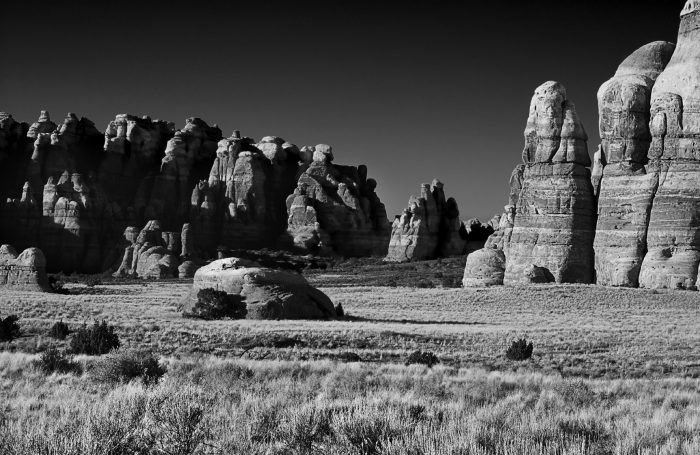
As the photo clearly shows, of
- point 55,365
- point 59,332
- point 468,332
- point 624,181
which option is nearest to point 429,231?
point 624,181

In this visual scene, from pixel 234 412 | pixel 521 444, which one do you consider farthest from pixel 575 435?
pixel 234 412

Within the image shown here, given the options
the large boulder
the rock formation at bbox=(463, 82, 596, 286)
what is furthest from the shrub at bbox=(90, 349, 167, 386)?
the rock formation at bbox=(463, 82, 596, 286)

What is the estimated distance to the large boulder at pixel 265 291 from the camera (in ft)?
86.7

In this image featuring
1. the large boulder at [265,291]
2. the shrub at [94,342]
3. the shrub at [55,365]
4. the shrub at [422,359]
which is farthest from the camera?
the large boulder at [265,291]

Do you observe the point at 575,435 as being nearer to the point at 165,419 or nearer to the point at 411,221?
the point at 165,419

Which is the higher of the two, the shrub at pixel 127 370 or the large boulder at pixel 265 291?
the large boulder at pixel 265 291

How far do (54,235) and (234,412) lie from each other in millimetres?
74303

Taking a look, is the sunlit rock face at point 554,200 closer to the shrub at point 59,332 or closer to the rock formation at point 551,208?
the rock formation at point 551,208

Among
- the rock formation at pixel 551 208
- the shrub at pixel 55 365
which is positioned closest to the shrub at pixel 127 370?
the shrub at pixel 55 365

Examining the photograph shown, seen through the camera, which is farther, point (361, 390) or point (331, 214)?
point (331, 214)

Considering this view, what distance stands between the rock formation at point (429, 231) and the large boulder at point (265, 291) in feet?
186

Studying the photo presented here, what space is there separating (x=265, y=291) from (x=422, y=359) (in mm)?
10637

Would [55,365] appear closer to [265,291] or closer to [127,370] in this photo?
[127,370]

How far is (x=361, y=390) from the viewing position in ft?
40.6
